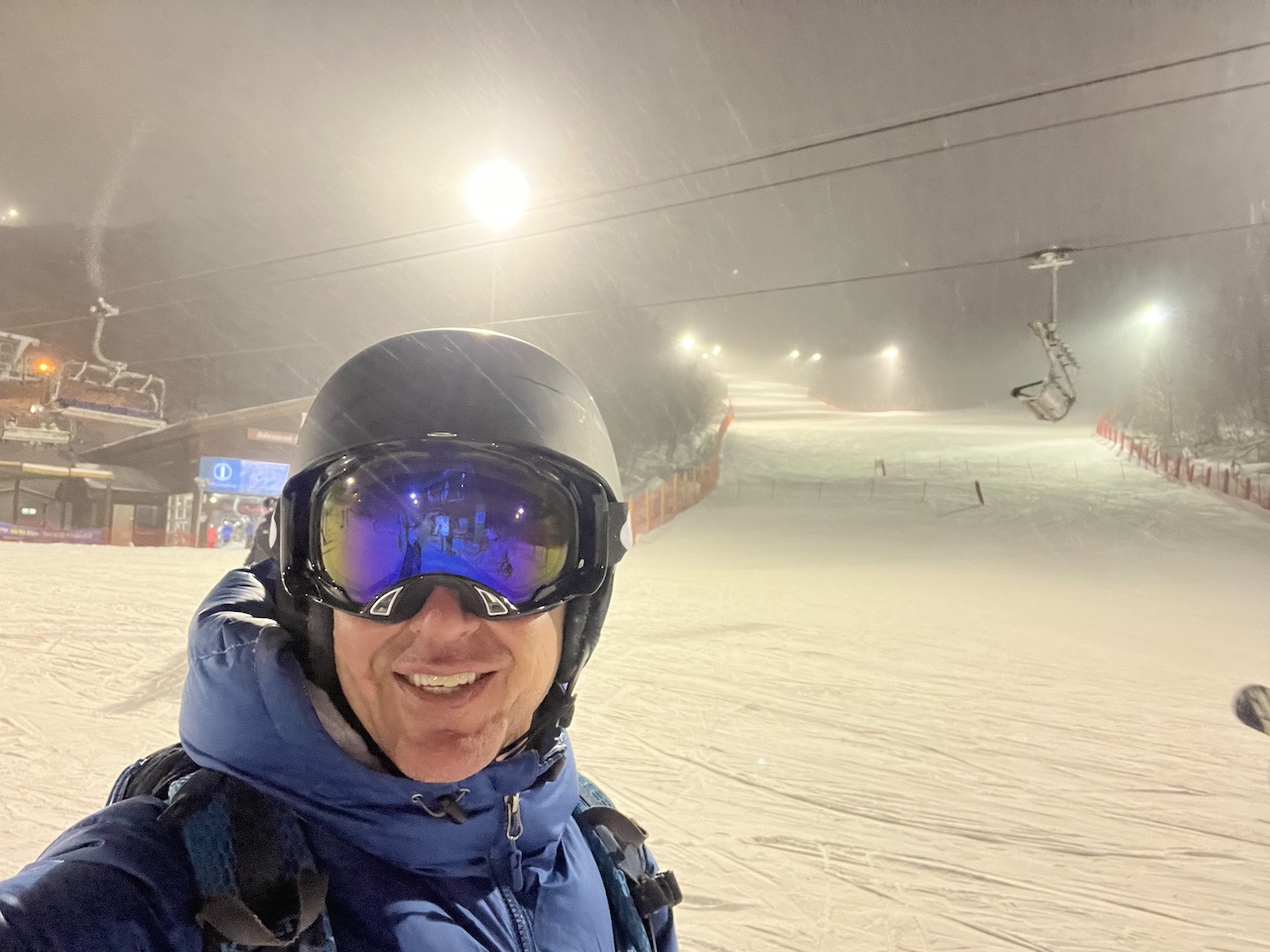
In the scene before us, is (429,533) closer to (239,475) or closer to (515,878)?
(515,878)

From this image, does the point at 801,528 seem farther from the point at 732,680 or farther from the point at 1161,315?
the point at 1161,315

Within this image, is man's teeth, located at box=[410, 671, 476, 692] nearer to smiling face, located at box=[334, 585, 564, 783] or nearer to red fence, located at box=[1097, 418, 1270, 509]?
smiling face, located at box=[334, 585, 564, 783]

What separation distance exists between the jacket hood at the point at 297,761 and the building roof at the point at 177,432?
81.8 feet

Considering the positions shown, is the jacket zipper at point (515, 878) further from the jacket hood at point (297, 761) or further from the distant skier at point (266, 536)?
the distant skier at point (266, 536)

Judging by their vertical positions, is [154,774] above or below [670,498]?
below

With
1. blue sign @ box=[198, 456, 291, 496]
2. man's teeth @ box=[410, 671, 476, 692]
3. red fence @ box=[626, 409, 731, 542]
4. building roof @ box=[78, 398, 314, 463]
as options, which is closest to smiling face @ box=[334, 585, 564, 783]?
man's teeth @ box=[410, 671, 476, 692]

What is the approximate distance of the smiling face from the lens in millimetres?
1030

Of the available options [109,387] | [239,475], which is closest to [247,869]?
[239,475]

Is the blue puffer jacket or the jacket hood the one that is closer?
the blue puffer jacket

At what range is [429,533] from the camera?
1.28 meters

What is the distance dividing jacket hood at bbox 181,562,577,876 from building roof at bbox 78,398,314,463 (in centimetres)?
2493

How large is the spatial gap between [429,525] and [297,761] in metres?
0.48

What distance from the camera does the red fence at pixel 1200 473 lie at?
19.7 meters

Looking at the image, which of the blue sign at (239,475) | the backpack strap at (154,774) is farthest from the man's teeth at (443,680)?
the blue sign at (239,475)
